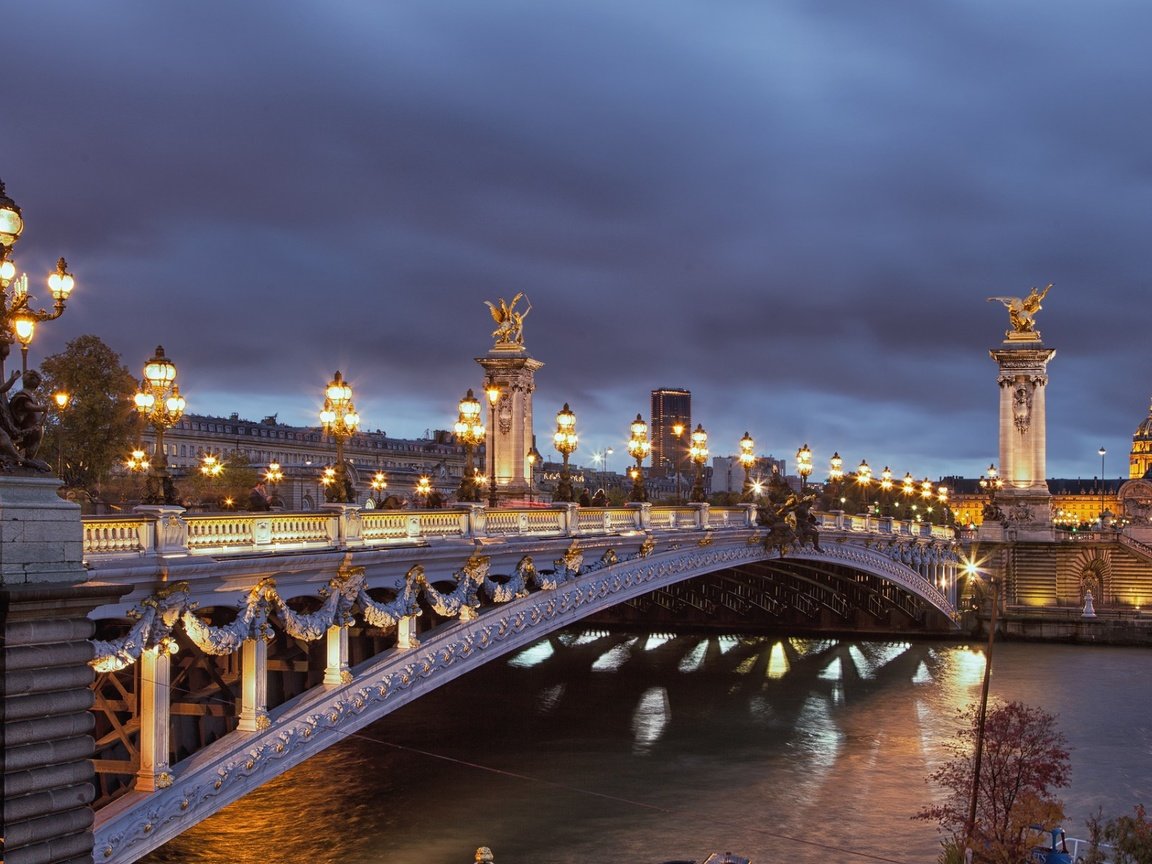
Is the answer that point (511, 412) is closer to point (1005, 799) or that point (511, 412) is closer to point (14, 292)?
point (1005, 799)

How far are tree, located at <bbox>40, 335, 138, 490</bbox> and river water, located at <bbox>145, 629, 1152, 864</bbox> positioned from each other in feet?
57.0

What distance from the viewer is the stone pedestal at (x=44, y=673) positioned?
1296cm

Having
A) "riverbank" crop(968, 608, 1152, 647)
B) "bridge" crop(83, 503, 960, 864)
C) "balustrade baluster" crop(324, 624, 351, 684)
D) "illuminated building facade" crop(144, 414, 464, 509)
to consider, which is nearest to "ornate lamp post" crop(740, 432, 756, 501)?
"bridge" crop(83, 503, 960, 864)

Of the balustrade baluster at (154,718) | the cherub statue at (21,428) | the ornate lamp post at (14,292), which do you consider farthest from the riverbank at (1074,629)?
the cherub statue at (21,428)

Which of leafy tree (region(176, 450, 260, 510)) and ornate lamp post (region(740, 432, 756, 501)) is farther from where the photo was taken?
leafy tree (region(176, 450, 260, 510))

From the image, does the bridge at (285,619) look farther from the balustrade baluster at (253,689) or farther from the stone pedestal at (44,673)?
the stone pedestal at (44,673)

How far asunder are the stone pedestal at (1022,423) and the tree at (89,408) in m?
52.4

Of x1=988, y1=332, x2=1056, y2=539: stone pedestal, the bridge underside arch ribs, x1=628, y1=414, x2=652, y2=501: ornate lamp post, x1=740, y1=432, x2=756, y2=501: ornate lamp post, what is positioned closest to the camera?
x1=628, y1=414, x2=652, y2=501: ornate lamp post

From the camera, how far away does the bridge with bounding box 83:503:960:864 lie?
16.8m

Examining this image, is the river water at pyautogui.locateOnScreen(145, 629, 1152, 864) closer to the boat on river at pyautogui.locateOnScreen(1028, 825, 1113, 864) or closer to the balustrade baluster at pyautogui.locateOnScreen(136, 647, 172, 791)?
the boat on river at pyautogui.locateOnScreen(1028, 825, 1113, 864)

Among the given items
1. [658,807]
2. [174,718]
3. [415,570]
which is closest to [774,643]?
[658,807]

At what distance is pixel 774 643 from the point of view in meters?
65.9

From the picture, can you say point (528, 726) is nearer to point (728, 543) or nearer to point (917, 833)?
point (728, 543)

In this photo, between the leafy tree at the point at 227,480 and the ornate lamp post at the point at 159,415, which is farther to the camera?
the leafy tree at the point at 227,480
